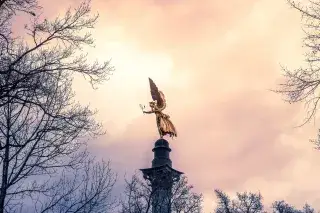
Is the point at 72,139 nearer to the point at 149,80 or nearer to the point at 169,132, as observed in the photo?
the point at 169,132

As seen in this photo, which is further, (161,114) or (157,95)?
(157,95)

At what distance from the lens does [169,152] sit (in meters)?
26.5

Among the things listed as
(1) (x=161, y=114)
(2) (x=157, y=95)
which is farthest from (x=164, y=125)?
(2) (x=157, y=95)

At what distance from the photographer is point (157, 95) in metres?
30.0

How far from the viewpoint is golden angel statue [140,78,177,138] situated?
1107 inches

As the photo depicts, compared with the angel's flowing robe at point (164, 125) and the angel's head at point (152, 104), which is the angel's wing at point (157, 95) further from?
the angel's flowing robe at point (164, 125)

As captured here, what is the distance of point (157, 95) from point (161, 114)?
5.93 feet

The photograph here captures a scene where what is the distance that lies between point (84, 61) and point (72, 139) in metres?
3.06

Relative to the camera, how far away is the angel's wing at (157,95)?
29438 millimetres

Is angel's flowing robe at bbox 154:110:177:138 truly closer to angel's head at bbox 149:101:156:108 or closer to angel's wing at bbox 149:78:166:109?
angel's head at bbox 149:101:156:108

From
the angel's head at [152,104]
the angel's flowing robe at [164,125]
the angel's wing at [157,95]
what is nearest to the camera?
the angel's flowing robe at [164,125]

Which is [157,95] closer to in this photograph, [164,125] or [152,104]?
[152,104]

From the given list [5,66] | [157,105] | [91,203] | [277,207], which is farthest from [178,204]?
[277,207]

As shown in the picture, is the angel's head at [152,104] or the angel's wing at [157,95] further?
the angel's wing at [157,95]
